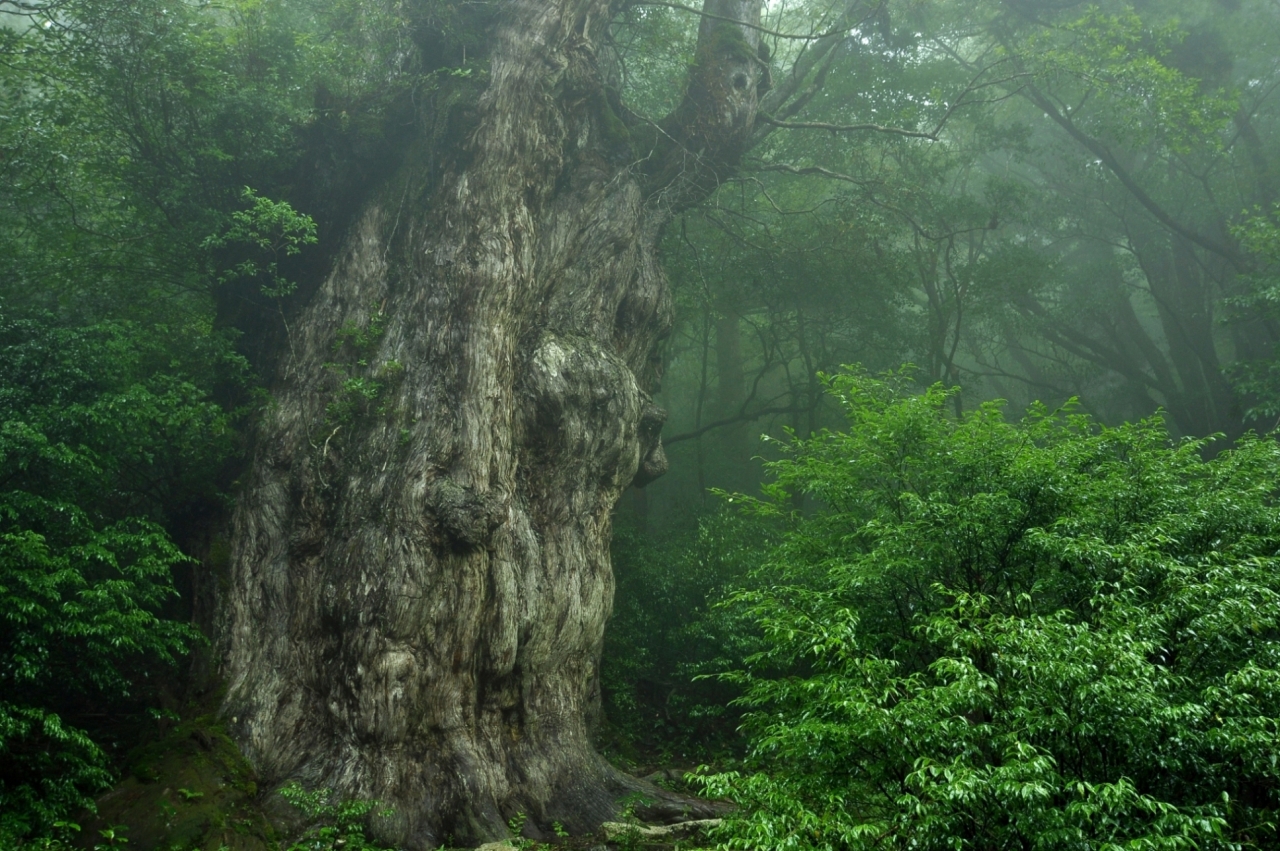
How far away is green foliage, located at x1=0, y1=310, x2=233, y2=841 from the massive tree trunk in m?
1.18

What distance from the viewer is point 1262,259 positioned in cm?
1866

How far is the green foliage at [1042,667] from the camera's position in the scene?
16.7ft

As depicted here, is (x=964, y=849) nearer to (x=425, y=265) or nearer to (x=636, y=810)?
(x=636, y=810)

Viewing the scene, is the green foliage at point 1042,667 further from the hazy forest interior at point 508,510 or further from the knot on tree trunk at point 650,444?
the knot on tree trunk at point 650,444

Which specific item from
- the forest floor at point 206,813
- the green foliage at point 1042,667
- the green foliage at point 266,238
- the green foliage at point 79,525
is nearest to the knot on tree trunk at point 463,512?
the green foliage at point 79,525

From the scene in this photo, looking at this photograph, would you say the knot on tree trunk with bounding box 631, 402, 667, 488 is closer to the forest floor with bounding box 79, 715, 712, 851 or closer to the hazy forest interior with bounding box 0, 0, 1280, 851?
the hazy forest interior with bounding box 0, 0, 1280, 851

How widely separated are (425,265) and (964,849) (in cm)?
950

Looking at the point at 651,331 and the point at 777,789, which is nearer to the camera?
the point at 777,789

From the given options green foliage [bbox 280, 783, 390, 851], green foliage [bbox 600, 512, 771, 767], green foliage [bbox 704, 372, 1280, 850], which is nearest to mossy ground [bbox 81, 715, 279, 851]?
green foliage [bbox 280, 783, 390, 851]

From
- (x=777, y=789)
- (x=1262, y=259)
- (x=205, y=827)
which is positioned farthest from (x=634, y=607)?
(x=1262, y=259)

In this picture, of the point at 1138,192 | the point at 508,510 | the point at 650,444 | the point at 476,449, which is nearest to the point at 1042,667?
the point at 508,510

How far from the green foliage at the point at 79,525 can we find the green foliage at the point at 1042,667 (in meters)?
5.88

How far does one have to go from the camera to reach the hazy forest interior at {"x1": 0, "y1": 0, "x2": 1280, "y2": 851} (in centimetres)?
588

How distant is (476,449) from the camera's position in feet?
34.8
